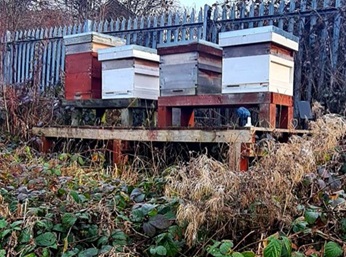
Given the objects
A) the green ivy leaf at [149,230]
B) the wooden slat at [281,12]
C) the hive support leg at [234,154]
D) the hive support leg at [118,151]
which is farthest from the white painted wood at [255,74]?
the green ivy leaf at [149,230]

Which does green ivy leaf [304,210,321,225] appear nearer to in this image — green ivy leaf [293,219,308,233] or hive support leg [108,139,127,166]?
green ivy leaf [293,219,308,233]

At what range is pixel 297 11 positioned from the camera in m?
5.48

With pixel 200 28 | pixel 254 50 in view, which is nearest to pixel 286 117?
pixel 254 50

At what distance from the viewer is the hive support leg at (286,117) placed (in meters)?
4.11

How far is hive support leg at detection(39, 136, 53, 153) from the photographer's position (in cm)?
489

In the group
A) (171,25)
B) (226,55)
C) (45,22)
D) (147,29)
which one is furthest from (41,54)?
(226,55)

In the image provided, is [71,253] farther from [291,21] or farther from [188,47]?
[291,21]

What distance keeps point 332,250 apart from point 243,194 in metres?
0.51

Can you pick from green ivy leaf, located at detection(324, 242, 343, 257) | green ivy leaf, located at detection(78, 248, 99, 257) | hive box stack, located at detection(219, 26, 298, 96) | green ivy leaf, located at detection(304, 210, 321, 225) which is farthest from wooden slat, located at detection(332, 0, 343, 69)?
green ivy leaf, located at detection(78, 248, 99, 257)

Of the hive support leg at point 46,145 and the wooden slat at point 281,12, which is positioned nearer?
the hive support leg at point 46,145

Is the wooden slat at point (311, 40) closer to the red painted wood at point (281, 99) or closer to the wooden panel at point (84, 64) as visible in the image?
the red painted wood at point (281, 99)

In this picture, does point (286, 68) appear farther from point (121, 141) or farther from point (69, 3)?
point (69, 3)

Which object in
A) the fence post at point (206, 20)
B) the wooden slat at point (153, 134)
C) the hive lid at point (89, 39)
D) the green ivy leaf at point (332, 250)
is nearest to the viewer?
the green ivy leaf at point (332, 250)

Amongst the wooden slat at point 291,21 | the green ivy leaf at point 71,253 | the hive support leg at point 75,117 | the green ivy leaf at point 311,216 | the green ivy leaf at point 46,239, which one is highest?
the wooden slat at point 291,21
